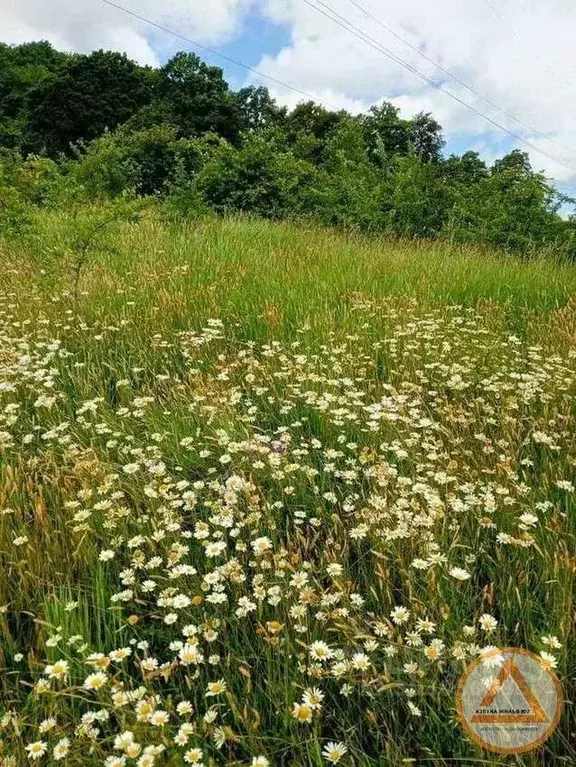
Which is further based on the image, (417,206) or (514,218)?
(417,206)

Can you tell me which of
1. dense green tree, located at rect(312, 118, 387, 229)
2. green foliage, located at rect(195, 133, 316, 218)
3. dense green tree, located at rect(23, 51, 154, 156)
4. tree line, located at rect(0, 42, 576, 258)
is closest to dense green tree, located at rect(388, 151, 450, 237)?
tree line, located at rect(0, 42, 576, 258)

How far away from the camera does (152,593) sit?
6.21 ft

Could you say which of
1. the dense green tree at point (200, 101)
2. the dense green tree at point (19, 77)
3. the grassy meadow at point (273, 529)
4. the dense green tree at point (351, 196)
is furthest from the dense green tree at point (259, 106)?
the grassy meadow at point (273, 529)

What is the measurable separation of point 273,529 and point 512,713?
91cm

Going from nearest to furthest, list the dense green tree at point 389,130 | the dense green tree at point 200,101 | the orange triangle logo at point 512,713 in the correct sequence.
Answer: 1. the orange triangle logo at point 512,713
2. the dense green tree at point 389,130
3. the dense green tree at point 200,101

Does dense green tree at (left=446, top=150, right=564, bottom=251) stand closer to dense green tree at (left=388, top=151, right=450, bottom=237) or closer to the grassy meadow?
dense green tree at (left=388, top=151, right=450, bottom=237)

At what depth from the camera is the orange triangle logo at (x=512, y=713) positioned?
134cm

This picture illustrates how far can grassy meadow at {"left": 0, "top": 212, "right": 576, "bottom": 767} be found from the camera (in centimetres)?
142

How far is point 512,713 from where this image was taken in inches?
53.2

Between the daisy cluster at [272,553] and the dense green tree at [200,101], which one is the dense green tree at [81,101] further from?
the daisy cluster at [272,553]

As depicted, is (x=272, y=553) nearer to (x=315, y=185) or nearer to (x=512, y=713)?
(x=512, y=713)

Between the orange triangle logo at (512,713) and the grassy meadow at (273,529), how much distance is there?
71mm

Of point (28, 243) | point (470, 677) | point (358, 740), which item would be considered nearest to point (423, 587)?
point (470, 677)

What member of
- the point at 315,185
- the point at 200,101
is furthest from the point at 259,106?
the point at 315,185
